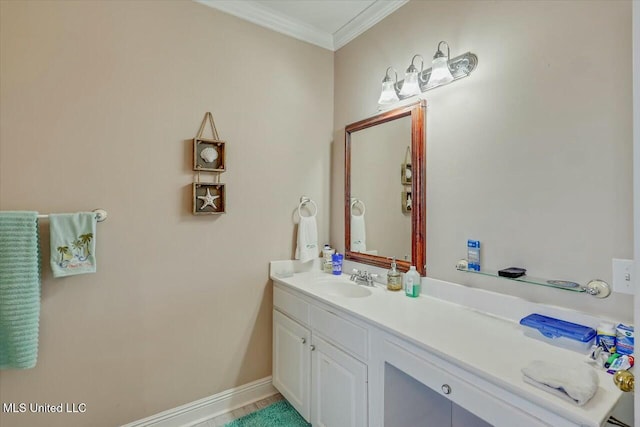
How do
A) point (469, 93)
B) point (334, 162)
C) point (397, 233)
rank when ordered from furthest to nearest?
point (334, 162), point (397, 233), point (469, 93)

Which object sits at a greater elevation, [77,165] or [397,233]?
[77,165]

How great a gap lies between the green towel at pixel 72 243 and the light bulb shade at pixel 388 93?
168 cm

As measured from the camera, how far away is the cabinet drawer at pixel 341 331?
1401 millimetres

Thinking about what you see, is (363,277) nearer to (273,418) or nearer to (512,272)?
(512,272)

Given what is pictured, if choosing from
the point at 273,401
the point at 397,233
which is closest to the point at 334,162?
the point at 397,233

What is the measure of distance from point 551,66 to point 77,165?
2189 mm

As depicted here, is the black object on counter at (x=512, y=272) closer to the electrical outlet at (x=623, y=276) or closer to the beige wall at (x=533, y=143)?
the beige wall at (x=533, y=143)

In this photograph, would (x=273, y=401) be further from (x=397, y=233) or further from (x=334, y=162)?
(x=334, y=162)

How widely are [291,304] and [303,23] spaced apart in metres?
1.92

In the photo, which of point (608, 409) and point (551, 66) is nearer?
point (608, 409)

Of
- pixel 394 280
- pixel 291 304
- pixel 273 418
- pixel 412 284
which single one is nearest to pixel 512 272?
pixel 412 284

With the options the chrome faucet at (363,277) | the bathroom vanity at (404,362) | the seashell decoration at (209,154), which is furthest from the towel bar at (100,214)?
the chrome faucet at (363,277)

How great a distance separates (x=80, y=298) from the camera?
1563mm

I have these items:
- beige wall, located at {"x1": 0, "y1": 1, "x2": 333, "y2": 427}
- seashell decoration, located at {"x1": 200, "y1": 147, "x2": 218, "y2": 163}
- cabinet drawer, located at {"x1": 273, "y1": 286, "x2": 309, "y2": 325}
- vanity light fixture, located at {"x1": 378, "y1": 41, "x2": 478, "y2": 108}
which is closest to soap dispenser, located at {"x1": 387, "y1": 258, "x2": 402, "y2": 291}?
cabinet drawer, located at {"x1": 273, "y1": 286, "x2": 309, "y2": 325}
